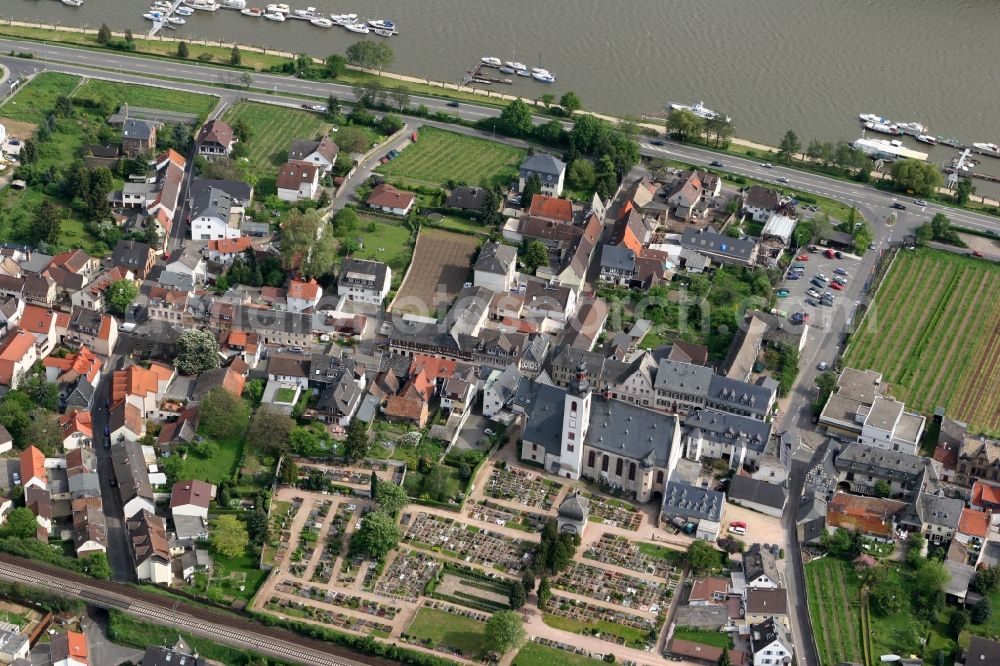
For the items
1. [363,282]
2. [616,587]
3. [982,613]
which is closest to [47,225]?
[363,282]

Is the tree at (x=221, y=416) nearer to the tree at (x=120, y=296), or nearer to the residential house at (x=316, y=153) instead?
the tree at (x=120, y=296)

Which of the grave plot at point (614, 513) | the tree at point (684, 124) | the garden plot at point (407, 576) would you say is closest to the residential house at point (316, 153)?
the tree at point (684, 124)

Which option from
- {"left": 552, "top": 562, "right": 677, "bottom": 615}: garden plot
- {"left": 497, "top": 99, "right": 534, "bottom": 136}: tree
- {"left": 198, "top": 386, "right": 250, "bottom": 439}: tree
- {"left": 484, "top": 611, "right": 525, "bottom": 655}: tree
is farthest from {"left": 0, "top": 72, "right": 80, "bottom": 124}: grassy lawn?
{"left": 484, "top": 611, "right": 525, "bottom": 655}: tree

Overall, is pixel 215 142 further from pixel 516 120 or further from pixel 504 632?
pixel 504 632

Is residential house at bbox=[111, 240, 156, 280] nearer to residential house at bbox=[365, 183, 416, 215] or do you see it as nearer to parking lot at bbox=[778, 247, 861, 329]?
residential house at bbox=[365, 183, 416, 215]

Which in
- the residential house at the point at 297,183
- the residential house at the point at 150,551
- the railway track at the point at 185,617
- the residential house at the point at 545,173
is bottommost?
the railway track at the point at 185,617

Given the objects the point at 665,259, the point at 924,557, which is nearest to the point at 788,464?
the point at 924,557
